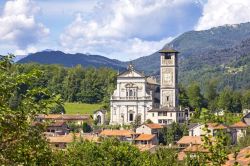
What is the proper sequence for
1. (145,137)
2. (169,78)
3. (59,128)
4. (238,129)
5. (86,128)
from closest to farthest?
1. (145,137)
2. (238,129)
3. (59,128)
4. (86,128)
5. (169,78)

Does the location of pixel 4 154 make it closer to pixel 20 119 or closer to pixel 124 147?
pixel 20 119

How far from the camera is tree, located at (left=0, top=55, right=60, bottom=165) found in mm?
11914

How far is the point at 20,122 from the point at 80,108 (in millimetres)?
104817

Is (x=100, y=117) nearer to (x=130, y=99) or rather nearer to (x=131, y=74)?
(x=130, y=99)

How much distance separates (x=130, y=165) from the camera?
3509 cm

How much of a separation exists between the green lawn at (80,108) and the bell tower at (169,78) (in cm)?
1893

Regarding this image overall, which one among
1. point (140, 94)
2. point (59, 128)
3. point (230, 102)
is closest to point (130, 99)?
point (140, 94)

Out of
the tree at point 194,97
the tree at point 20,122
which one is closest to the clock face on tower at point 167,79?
the tree at point 194,97

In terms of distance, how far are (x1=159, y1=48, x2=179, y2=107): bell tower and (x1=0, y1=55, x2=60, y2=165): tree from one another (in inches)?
3201

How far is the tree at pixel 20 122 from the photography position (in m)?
11.9

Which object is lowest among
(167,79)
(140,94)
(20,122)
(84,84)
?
(20,122)

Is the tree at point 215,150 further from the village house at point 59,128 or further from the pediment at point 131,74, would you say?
the pediment at point 131,74

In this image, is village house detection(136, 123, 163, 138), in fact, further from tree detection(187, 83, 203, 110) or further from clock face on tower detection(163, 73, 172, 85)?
tree detection(187, 83, 203, 110)

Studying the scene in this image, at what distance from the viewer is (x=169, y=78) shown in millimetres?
96250
